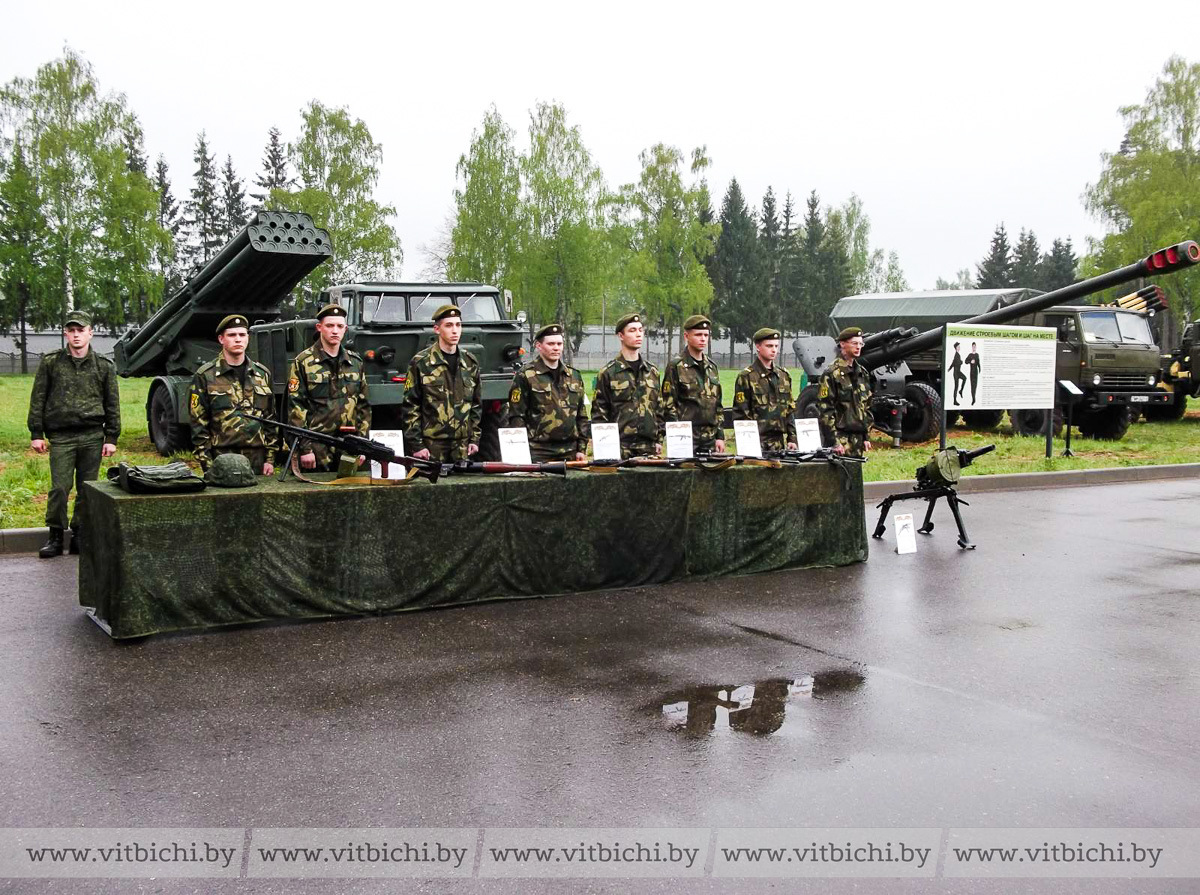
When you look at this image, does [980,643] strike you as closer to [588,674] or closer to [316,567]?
[588,674]

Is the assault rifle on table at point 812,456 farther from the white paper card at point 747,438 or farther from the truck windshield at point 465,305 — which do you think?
the truck windshield at point 465,305

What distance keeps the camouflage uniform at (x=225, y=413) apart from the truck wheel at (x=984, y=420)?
1582 cm

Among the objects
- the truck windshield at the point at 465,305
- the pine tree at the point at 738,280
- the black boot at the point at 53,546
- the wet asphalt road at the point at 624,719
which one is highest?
the pine tree at the point at 738,280

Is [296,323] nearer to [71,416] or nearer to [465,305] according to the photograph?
[465,305]

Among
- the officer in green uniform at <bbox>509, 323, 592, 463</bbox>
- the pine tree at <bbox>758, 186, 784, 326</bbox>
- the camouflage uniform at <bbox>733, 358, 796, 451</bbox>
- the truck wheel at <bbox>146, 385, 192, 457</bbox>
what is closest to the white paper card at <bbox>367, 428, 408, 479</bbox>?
the officer in green uniform at <bbox>509, 323, 592, 463</bbox>

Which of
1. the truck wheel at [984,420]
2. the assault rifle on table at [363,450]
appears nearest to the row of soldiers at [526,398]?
the assault rifle on table at [363,450]

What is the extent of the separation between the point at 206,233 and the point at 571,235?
94.1 ft

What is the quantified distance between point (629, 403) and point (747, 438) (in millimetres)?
1062

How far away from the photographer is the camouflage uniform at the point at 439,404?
762 centimetres

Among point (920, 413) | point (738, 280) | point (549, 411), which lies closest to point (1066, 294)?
point (920, 413)

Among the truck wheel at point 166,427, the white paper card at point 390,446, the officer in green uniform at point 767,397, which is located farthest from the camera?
the truck wheel at point 166,427

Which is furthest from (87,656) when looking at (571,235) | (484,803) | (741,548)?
(571,235)

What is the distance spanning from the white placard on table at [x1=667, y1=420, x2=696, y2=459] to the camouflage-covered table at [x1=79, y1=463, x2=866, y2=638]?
31 cm

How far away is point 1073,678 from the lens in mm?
5332
